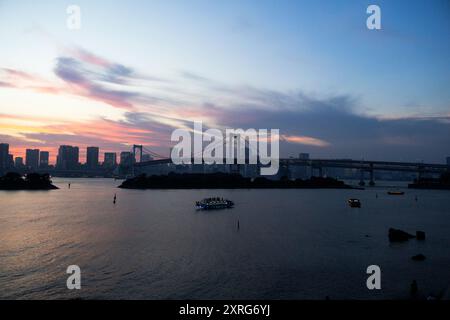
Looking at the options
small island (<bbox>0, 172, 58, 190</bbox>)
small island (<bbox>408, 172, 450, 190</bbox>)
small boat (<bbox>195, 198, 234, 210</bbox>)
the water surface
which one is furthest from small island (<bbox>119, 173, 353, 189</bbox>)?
the water surface

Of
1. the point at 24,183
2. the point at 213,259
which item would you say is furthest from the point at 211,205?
the point at 24,183

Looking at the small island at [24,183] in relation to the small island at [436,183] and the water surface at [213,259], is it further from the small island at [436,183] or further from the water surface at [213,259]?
the small island at [436,183]

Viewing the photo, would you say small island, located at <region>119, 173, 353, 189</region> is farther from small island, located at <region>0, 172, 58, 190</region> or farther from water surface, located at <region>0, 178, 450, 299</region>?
water surface, located at <region>0, 178, 450, 299</region>

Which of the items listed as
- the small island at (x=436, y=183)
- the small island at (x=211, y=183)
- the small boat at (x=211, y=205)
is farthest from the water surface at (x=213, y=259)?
the small island at (x=436, y=183)

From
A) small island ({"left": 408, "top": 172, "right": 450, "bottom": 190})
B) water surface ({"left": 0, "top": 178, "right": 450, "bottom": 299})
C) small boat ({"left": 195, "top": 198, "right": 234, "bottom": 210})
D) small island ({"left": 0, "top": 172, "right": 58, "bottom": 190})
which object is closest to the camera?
water surface ({"left": 0, "top": 178, "right": 450, "bottom": 299})

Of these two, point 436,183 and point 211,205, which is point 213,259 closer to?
point 211,205

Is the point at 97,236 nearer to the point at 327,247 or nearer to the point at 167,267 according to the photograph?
the point at 167,267

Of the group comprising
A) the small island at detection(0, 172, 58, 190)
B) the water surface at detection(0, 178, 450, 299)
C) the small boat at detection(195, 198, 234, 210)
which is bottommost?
the water surface at detection(0, 178, 450, 299)

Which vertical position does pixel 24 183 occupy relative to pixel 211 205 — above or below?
above
